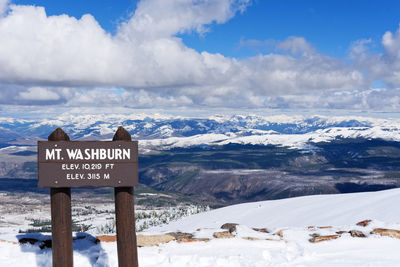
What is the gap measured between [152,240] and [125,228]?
5.20 meters

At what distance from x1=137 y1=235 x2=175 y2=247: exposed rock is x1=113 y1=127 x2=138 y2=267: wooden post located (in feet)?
14.8

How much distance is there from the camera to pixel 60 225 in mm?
12914

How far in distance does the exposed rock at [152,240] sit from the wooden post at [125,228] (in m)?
4.52

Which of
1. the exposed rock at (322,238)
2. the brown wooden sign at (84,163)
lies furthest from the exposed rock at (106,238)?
the exposed rock at (322,238)

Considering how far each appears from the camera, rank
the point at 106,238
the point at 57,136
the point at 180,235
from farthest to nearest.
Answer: the point at 180,235
the point at 106,238
the point at 57,136

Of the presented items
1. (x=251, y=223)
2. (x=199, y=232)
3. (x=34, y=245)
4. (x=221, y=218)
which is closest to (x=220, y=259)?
(x=199, y=232)

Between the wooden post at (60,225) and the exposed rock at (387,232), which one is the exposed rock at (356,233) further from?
the wooden post at (60,225)

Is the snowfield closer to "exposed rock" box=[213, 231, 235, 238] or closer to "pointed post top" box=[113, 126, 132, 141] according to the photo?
"exposed rock" box=[213, 231, 235, 238]

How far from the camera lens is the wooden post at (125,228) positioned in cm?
1262

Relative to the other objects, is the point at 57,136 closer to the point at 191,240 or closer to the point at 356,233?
the point at 191,240

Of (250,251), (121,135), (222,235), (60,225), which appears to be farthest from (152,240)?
(121,135)

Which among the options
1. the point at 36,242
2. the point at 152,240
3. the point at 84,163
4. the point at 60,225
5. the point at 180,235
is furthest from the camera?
the point at 180,235

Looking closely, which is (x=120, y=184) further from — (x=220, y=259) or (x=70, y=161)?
(x=220, y=259)

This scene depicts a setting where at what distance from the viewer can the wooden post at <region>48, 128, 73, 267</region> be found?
1284cm
